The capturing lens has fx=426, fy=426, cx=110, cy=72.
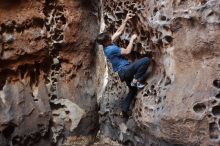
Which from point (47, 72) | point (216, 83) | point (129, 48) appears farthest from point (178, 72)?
point (47, 72)

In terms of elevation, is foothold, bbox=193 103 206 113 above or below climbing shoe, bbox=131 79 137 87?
below

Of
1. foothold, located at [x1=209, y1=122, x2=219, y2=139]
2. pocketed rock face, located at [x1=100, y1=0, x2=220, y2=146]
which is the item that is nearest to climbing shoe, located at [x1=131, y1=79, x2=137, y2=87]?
pocketed rock face, located at [x1=100, y1=0, x2=220, y2=146]

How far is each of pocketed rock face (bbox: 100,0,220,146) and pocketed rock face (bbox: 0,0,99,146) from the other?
1.42m

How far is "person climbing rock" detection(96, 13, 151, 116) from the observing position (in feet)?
15.6

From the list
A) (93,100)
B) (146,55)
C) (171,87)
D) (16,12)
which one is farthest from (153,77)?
(16,12)

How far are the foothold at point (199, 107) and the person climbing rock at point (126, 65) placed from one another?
1.12m

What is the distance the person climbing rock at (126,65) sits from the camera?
4.75 metres

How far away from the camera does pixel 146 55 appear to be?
4.84 metres

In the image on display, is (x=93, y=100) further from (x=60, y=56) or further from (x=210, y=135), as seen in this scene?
(x=210, y=135)

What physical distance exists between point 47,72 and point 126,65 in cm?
174

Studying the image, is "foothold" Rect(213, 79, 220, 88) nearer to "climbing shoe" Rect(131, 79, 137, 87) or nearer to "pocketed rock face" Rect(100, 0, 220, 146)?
"pocketed rock face" Rect(100, 0, 220, 146)

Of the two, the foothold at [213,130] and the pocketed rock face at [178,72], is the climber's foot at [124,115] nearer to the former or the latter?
the pocketed rock face at [178,72]

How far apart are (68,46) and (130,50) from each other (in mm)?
1642

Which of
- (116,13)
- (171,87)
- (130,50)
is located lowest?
(171,87)
